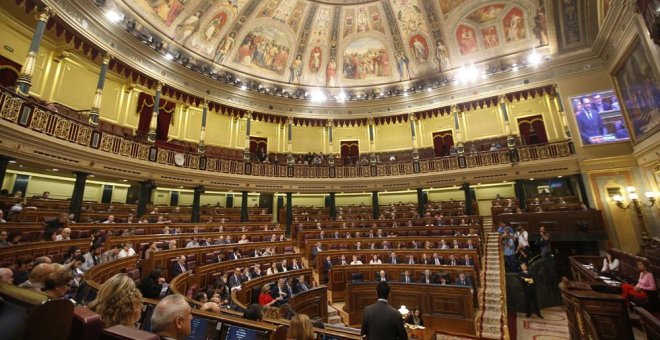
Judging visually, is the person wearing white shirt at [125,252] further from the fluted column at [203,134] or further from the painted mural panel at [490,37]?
the painted mural panel at [490,37]

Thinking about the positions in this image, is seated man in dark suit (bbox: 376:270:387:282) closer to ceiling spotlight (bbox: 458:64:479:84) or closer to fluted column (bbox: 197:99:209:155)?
fluted column (bbox: 197:99:209:155)

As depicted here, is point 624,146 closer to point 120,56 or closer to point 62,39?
point 120,56

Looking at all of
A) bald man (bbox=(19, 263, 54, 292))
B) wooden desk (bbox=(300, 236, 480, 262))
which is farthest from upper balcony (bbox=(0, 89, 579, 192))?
bald man (bbox=(19, 263, 54, 292))

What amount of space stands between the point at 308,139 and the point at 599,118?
14813mm

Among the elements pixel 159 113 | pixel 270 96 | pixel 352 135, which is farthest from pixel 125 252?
pixel 352 135

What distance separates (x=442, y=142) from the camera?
18.4 meters

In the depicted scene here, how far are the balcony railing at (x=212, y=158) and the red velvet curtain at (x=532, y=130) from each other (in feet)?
8.26

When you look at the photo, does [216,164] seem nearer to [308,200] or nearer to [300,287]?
[308,200]

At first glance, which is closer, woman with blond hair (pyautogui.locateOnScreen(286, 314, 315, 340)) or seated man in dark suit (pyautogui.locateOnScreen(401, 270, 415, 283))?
A: woman with blond hair (pyautogui.locateOnScreen(286, 314, 315, 340))

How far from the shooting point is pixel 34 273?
237 cm

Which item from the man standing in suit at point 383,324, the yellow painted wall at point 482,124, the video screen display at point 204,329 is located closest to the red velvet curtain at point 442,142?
the yellow painted wall at point 482,124

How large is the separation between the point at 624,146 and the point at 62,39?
21.4m

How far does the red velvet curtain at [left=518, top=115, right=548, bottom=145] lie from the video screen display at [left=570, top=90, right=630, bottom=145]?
339cm

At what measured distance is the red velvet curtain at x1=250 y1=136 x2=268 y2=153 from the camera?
1802 cm
